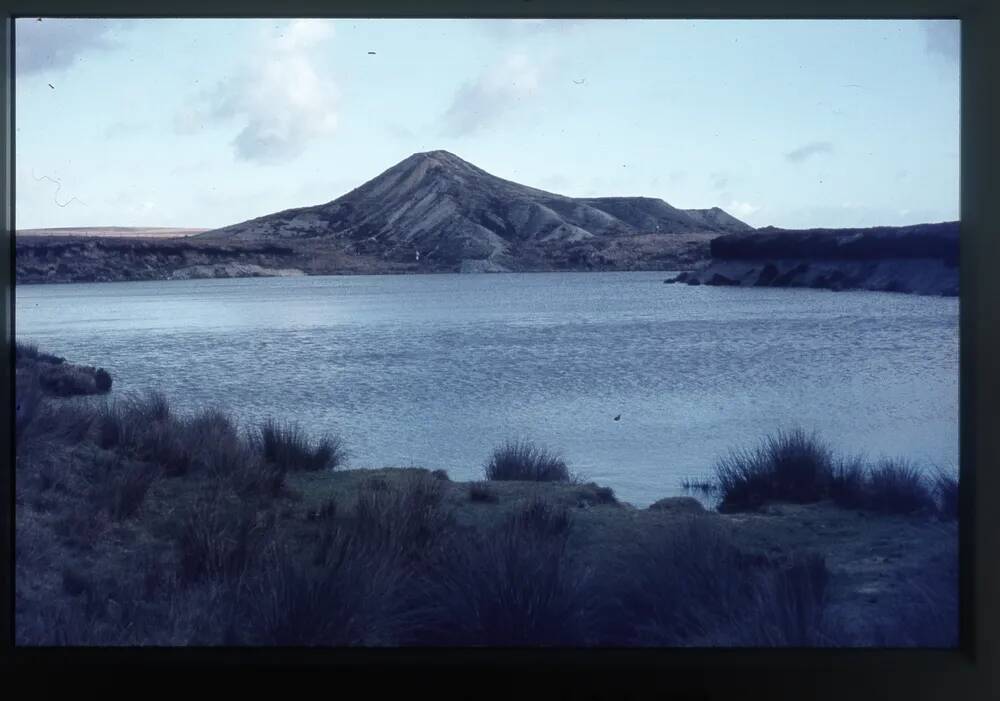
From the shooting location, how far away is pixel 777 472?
379 cm

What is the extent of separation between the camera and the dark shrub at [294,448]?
3.97 m

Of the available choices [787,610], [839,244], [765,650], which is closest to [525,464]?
[787,610]

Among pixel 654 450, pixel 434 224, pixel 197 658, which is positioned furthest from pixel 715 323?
pixel 197 658

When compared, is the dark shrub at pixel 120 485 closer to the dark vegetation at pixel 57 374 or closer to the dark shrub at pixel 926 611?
the dark vegetation at pixel 57 374

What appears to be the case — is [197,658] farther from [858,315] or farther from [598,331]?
[858,315]

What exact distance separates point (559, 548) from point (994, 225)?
1575 mm

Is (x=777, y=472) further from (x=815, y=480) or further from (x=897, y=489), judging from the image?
(x=897, y=489)

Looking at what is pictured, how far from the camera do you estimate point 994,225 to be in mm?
2953

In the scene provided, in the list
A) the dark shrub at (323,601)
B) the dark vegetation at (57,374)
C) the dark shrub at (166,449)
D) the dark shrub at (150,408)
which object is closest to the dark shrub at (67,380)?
the dark vegetation at (57,374)

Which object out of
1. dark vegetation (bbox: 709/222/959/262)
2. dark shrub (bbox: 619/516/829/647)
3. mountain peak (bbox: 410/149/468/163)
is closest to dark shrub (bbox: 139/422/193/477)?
mountain peak (bbox: 410/149/468/163)

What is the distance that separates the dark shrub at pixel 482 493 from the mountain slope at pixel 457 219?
83cm

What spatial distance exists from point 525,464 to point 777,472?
0.86 meters

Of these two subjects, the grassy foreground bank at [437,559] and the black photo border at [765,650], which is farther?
the grassy foreground bank at [437,559]

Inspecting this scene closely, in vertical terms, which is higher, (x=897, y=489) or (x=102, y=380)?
(x=102, y=380)
